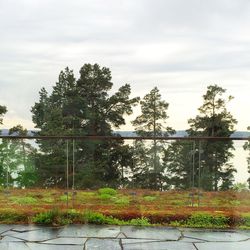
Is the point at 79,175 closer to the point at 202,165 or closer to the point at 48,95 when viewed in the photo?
the point at 202,165

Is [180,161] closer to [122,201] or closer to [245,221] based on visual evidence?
[122,201]

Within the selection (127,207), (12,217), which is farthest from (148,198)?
(12,217)

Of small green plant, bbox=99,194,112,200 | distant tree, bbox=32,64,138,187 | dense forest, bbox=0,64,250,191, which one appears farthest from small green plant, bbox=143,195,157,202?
distant tree, bbox=32,64,138,187

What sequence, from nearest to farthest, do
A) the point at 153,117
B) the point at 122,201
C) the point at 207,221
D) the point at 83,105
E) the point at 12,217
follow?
1. the point at 207,221
2. the point at 12,217
3. the point at 122,201
4. the point at 153,117
5. the point at 83,105

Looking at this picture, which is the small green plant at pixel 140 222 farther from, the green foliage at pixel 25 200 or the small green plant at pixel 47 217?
the green foliage at pixel 25 200

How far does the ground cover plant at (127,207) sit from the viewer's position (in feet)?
17.3

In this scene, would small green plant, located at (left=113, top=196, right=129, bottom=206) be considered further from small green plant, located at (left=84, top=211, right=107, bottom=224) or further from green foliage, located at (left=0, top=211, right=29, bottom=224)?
green foliage, located at (left=0, top=211, right=29, bottom=224)

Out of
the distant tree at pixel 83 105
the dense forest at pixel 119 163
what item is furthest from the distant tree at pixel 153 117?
the dense forest at pixel 119 163

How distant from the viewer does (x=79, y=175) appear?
600 cm

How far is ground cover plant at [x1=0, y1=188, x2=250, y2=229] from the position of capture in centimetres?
528

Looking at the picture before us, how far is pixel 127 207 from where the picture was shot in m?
5.87

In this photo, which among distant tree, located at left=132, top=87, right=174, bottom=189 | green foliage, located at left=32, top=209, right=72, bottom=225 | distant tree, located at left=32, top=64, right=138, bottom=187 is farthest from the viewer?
distant tree, located at left=32, top=64, right=138, bottom=187

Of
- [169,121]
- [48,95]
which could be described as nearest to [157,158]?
[169,121]

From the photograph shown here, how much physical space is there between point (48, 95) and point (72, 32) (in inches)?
688
